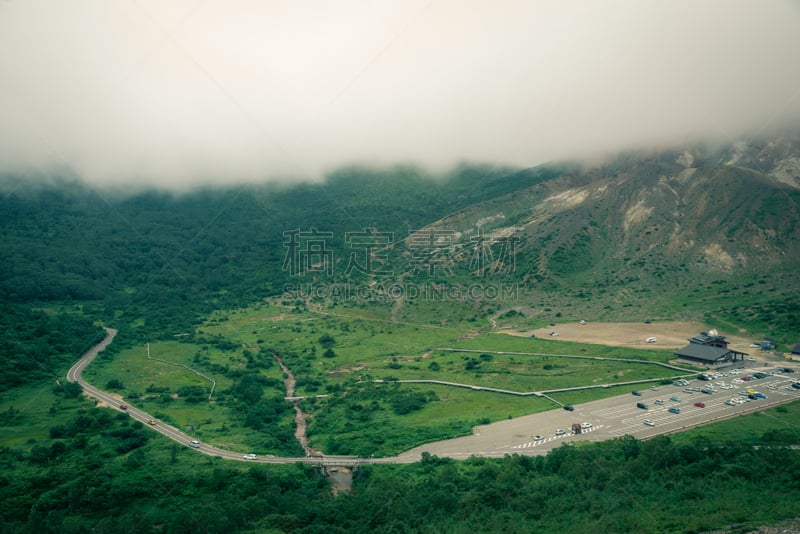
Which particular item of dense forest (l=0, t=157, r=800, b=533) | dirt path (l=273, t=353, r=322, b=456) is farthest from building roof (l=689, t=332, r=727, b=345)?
dirt path (l=273, t=353, r=322, b=456)

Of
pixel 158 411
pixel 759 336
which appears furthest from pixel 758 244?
pixel 158 411

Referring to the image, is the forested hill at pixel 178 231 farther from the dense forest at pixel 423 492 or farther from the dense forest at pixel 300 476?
the dense forest at pixel 423 492

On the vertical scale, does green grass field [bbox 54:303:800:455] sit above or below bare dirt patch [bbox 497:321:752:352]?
below

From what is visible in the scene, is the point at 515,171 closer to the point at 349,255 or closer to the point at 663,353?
the point at 349,255

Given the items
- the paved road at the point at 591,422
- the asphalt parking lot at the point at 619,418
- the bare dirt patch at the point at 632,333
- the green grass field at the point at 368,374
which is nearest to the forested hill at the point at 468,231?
the bare dirt patch at the point at 632,333

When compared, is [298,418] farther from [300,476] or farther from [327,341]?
[327,341]

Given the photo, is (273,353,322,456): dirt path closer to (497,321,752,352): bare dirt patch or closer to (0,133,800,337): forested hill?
(0,133,800,337): forested hill

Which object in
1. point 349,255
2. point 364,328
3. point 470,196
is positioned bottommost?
point 364,328
